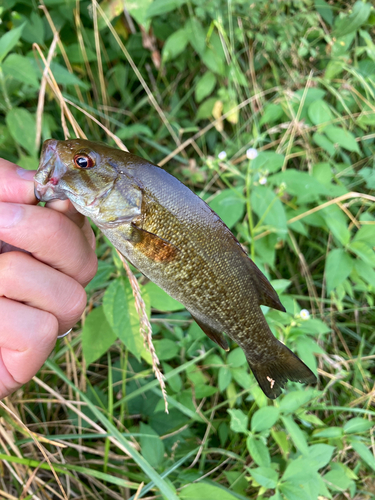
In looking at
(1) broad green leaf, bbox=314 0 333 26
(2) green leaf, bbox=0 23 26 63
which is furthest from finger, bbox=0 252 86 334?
(1) broad green leaf, bbox=314 0 333 26

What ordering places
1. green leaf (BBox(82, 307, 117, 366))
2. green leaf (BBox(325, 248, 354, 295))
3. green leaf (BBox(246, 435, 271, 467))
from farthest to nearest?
green leaf (BBox(325, 248, 354, 295)) → green leaf (BBox(82, 307, 117, 366)) → green leaf (BBox(246, 435, 271, 467))

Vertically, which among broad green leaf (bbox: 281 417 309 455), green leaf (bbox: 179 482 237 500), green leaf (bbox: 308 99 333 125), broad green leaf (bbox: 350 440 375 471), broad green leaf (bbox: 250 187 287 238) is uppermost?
green leaf (bbox: 308 99 333 125)

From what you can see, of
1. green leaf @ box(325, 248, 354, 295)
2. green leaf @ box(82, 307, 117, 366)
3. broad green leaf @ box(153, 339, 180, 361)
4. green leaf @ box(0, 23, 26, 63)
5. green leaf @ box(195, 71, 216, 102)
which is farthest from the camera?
green leaf @ box(195, 71, 216, 102)

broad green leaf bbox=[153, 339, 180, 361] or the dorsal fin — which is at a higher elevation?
the dorsal fin

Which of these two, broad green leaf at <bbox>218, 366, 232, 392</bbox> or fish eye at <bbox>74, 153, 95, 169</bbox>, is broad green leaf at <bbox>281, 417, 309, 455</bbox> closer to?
broad green leaf at <bbox>218, 366, 232, 392</bbox>

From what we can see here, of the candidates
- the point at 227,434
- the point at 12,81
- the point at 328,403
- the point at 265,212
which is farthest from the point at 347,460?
the point at 12,81

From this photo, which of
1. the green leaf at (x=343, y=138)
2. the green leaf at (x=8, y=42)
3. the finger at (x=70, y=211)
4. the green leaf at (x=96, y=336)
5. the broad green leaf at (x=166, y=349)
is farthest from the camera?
the green leaf at (x=343, y=138)

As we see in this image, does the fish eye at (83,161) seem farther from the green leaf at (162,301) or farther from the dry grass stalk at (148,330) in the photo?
the green leaf at (162,301)

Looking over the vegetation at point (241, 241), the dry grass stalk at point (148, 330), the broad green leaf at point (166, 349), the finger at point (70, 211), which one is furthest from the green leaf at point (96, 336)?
the finger at point (70, 211)
